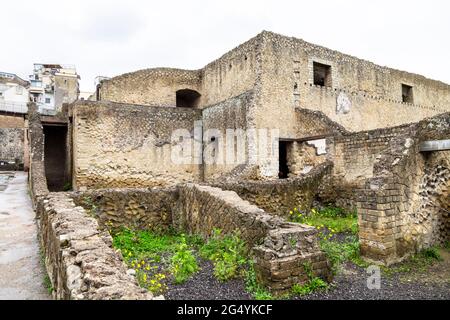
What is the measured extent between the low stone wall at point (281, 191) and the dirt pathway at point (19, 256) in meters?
4.28

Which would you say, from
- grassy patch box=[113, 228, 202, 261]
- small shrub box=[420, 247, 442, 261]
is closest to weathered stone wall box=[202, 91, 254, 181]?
grassy patch box=[113, 228, 202, 261]

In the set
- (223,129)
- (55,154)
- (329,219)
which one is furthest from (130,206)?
(55,154)

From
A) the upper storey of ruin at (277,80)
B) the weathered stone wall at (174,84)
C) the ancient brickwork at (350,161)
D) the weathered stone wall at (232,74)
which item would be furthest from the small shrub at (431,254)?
the weathered stone wall at (174,84)

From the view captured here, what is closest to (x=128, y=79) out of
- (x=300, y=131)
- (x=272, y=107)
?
(x=272, y=107)

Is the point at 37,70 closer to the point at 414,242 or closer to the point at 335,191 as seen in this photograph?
the point at 335,191

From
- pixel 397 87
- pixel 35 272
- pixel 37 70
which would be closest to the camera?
pixel 35 272

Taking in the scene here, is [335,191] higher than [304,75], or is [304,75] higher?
[304,75]

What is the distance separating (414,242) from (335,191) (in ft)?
14.5

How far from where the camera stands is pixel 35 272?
4.29 metres

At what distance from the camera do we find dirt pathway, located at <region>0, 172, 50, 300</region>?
375 cm

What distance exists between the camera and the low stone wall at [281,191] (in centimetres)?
850

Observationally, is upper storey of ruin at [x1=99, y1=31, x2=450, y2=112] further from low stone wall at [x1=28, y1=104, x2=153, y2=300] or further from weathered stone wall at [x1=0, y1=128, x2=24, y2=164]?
weathered stone wall at [x1=0, y1=128, x2=24, y2=164]

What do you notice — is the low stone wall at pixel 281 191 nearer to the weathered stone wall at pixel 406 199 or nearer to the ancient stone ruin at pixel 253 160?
the ancient stone ruin at pixel 253 160

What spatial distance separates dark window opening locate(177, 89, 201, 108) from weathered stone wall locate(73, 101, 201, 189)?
3.48 meters
